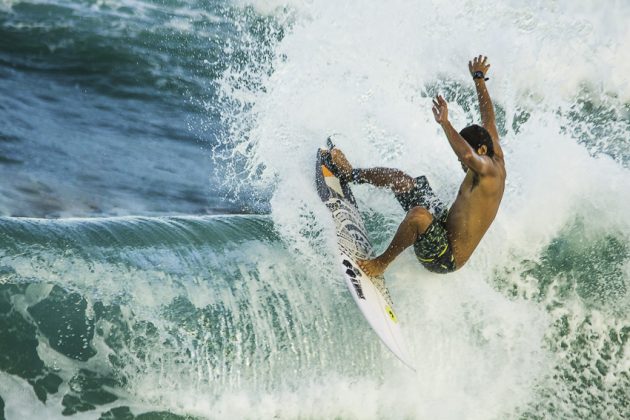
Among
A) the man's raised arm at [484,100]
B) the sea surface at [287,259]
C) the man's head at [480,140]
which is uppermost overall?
the man's raised arm at [484,100]

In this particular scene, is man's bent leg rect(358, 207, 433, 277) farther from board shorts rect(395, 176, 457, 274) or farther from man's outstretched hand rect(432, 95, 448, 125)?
man's outstretched hand rect(432, 95, 448, 125)

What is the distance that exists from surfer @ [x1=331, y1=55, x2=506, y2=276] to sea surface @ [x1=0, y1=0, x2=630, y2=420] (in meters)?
0.47

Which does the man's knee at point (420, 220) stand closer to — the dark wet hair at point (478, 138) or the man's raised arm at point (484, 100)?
the dark wet hair at point (478, 138)

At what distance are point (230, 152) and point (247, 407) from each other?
5035 mm

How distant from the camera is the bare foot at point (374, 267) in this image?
5.73 meters

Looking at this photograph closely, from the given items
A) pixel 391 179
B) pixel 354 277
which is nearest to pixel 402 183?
pixel 391 179

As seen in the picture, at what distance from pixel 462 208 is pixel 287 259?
152 cm

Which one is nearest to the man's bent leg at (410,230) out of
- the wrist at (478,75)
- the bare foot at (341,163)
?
the wrist at (478,75)

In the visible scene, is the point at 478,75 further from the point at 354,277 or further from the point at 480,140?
the point at 354,277

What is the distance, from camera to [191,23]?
13836mm

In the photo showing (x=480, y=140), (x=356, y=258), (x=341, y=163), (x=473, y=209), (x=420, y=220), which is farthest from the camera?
(x=341, y=163)

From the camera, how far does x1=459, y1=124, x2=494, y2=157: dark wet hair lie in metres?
5.09

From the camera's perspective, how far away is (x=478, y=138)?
511 centimetres

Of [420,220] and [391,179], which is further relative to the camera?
[391,179]
